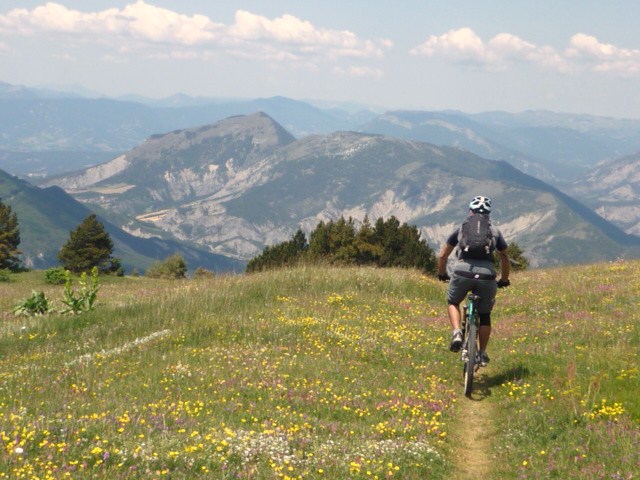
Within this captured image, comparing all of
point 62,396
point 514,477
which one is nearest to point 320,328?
point 62,396

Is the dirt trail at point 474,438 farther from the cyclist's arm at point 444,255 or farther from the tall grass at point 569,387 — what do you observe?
the cyclist's arm at point 444,255

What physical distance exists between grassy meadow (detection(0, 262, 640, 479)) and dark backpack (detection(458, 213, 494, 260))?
2485 mm

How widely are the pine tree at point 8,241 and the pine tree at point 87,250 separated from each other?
22.4 feet

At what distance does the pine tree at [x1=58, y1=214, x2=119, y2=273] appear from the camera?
78438mm

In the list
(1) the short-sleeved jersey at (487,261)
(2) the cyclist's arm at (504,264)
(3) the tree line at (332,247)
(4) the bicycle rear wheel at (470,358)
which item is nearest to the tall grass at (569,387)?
(4) the bicycle rear wheel at (470,358)

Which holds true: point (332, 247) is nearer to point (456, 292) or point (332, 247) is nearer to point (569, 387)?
point (456, 292)

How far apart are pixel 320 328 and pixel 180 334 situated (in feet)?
10.8

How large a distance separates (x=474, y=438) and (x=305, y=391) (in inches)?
108

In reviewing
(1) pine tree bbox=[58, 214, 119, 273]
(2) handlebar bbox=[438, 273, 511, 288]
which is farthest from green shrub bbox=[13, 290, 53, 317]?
(1) pine tree bbox=[58, 214, 119, 273]

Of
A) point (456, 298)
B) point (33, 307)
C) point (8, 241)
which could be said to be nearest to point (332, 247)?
point (8, 241)

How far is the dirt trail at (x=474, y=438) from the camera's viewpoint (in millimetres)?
7551

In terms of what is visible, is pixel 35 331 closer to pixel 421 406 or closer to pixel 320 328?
pixel 320 328

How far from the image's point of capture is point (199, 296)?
17.1 m

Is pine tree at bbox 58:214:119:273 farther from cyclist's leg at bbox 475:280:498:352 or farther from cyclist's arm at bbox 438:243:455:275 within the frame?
cyclist's leg at bbox 475:280:498:352
